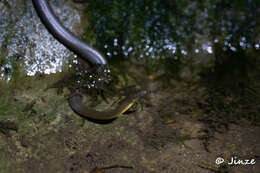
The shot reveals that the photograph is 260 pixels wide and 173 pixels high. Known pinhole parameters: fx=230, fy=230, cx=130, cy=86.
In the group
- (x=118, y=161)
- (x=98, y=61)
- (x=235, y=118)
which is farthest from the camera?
(x=98, y=61)

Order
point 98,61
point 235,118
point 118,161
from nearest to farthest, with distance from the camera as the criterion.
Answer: point 118,161
point 235,118
point 98,61

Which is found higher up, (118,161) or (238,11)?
(238,11)

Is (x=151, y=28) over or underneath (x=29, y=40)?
over

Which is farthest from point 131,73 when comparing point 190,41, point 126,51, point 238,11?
point 238,11

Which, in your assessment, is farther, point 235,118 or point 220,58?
point 220,58

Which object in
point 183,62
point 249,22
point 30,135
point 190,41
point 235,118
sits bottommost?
point 30,135

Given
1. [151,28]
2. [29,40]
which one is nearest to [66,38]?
[29,40]

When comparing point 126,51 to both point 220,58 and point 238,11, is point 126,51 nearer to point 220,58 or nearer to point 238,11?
point 220,58

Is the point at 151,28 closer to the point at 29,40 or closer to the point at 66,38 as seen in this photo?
the point at 66,38
